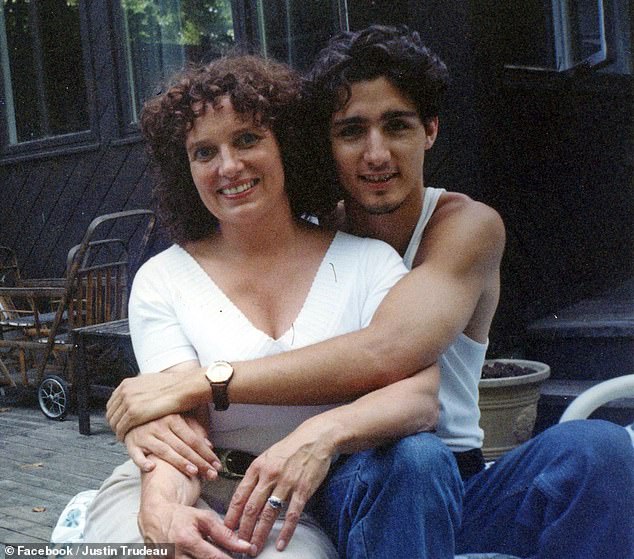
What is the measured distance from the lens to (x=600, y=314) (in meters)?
4.40

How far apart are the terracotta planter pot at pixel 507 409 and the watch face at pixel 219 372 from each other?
210 centimetres

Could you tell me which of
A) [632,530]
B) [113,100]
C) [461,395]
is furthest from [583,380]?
[113,100]

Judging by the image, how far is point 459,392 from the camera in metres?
2.08

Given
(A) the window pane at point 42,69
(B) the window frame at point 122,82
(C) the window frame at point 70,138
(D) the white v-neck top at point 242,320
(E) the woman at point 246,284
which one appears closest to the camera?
(E) the woman at point 246,284

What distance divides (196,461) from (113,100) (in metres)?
5.47

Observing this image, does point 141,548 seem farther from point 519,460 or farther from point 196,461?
point 519,460

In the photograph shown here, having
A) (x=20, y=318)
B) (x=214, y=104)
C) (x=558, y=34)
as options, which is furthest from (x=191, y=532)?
(x=20, y=318)

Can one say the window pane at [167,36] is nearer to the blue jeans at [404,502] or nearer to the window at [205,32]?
the window at [205,32]

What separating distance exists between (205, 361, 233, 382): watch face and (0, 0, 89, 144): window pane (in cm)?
587

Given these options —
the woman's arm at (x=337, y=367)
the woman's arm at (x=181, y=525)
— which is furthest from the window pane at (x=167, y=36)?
the woman's arm at (x=181, y=525)

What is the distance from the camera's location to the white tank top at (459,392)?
79.6 inches

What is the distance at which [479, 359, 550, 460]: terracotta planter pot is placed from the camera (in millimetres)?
3656

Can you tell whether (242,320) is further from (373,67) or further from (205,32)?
(205,32)

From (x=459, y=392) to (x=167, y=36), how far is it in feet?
16.0
